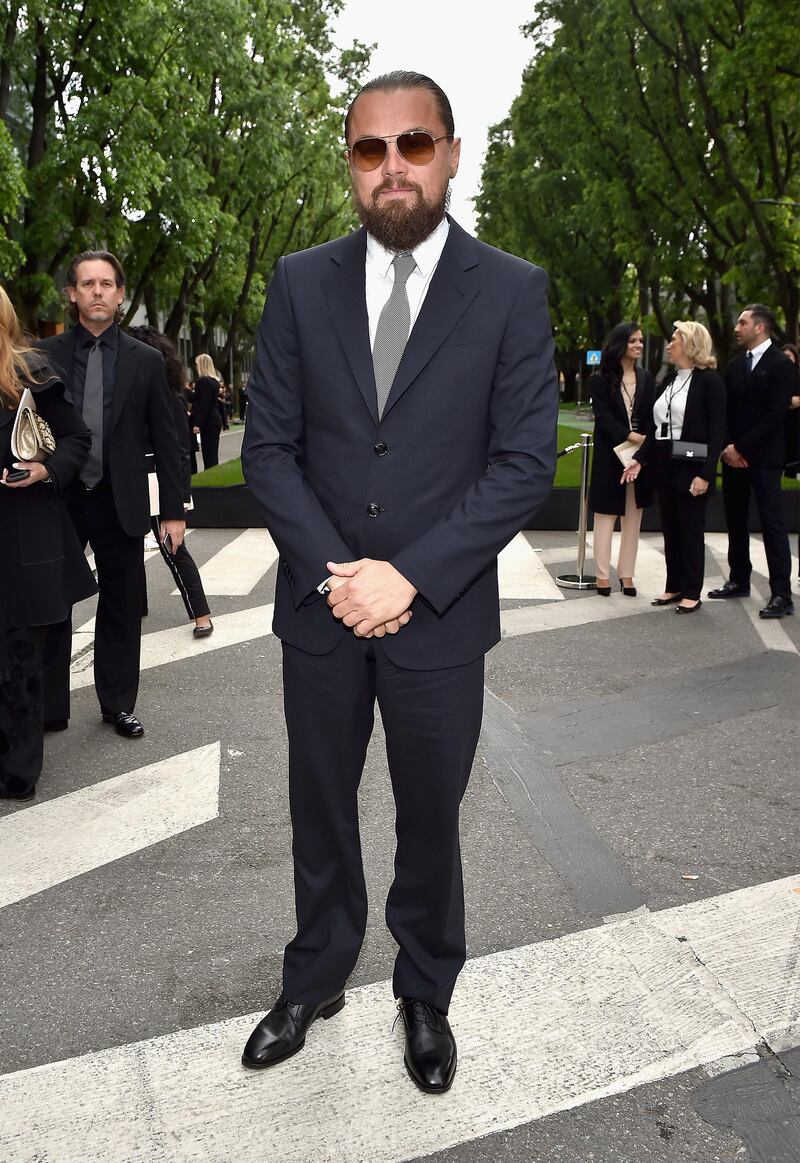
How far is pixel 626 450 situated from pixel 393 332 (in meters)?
Result: 6.53

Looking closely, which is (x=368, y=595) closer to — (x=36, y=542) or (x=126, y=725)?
(x=36, y=542)

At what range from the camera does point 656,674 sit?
22.4 feet

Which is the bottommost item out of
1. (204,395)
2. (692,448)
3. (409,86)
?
(204,395)

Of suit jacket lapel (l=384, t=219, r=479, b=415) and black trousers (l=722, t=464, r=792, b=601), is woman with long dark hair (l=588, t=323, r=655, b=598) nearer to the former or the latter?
black trousers (l=722, t=464, r=792, b=601)

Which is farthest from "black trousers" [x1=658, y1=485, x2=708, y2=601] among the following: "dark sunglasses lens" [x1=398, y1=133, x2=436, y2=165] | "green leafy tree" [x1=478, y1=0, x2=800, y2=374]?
"green leafy tree" [x1=478, y1=0, x2=800, y2=374]

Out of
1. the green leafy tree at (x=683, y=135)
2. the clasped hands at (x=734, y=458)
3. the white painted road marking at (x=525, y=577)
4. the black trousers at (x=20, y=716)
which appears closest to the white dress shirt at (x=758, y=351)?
the clasped hands at (x=734, y=458)

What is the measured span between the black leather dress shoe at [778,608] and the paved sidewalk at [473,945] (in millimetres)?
2018

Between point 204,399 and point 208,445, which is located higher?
point 204,399

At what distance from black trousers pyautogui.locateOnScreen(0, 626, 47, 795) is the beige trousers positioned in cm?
537

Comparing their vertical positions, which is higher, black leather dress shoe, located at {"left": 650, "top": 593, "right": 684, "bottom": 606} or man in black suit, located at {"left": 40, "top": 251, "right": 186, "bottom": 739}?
man in black suit, located at {"left": 40, "top": 251, "right": 186, "bottom": 739}

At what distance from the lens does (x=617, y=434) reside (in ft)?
29.4

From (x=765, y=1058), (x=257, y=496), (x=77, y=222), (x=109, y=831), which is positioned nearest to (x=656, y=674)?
(x=109, y=831)

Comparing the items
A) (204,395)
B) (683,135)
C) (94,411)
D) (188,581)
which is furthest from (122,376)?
(683,135)

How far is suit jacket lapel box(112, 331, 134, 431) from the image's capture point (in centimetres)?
548
